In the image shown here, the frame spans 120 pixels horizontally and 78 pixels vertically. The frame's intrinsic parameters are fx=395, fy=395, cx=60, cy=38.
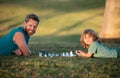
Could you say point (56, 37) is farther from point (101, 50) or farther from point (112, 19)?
point (101, 50)

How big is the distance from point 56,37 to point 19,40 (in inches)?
432

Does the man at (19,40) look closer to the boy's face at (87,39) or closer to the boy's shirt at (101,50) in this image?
the boy's face at (87,39)

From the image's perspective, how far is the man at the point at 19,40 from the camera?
7954 mm

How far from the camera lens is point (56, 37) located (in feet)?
62.0

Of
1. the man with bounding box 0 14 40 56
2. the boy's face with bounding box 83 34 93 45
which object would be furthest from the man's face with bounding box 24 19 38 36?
the boy's face with bounding box 83 34 93 45

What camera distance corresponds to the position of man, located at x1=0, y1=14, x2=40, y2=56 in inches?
313

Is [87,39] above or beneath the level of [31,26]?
beneath

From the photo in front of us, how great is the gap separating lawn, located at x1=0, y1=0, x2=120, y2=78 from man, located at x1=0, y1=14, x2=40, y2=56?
211 mm

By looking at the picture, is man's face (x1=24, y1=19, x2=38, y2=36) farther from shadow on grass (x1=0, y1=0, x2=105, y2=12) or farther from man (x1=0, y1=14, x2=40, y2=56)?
shadow on grass (x1=0, y1=0, x2=105, y2=12)

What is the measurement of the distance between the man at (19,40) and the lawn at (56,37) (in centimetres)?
→ 21

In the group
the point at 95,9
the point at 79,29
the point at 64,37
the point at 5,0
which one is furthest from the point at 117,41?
the point at 5,0

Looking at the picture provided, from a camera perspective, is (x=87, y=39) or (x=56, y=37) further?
(x=56, y=37)

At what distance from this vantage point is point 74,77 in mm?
5941

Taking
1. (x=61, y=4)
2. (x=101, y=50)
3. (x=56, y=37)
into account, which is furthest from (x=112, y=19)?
(x=61, y=4)
